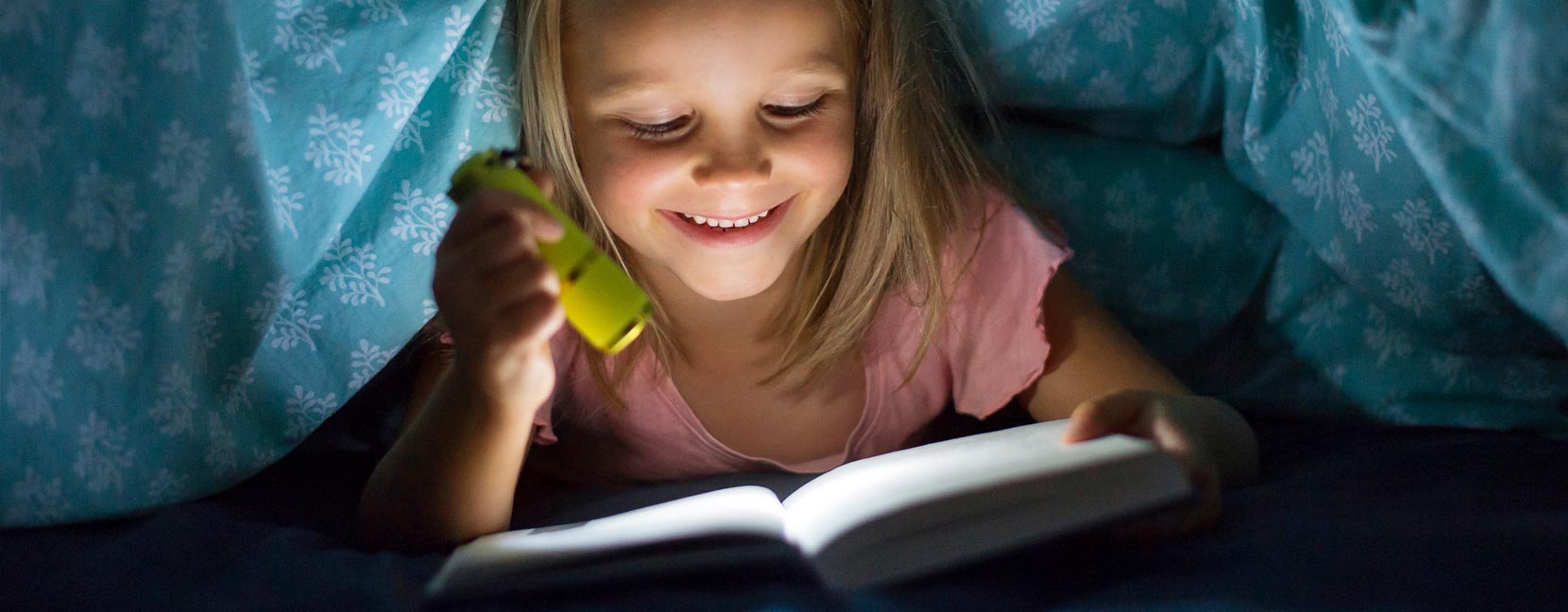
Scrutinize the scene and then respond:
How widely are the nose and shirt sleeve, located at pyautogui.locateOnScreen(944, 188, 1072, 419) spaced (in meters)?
0.27

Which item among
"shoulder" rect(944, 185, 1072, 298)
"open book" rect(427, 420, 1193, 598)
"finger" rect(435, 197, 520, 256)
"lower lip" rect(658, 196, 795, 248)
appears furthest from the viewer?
"shoulder" rect(944, 185, 1072, 298)

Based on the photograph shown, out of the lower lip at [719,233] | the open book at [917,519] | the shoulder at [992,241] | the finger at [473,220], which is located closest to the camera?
the open book at [917,519]

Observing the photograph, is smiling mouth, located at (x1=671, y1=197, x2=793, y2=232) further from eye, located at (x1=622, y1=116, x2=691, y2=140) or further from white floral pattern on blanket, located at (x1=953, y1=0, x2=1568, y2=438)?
white floral pattern on blanket, located at (x1=953, y1=0, x2=1568, y2=438)

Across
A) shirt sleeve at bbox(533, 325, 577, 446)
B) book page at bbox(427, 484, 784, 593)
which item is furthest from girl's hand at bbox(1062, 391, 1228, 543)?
shirt sleeve at bbox(533, 325, 577, 446)

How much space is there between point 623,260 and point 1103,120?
509 millimetres

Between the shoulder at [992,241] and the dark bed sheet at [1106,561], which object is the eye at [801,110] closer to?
the shoulder at [992,241]

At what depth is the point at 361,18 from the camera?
935 mm

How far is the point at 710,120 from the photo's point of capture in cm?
92

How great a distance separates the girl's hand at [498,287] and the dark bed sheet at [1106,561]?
139 millimetres

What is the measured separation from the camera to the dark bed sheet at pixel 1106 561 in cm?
65

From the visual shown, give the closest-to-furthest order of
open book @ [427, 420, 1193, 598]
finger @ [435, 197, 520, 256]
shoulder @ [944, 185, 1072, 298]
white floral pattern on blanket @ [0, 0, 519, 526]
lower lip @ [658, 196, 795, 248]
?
open book @ [427, 420, 1193, 598]
finger @ [435, 197, 520, 256]
white floral pattern on blanket @ [0, 0, 519, 526]
lower lip @ [658, 196, 795, 248]
shoulder @ [944, 185, 1072, 298]

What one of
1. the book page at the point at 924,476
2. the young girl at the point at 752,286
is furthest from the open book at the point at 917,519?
the young girl at the point at 752,286

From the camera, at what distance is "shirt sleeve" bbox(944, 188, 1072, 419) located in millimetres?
1070

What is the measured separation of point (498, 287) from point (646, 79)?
0.24 metres
